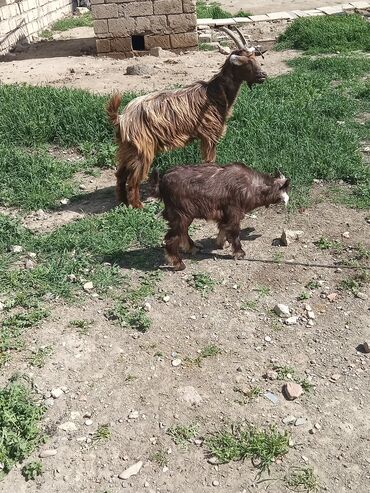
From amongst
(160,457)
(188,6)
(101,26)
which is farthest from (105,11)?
(160,457)

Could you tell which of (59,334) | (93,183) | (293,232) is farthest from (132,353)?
(93,183)

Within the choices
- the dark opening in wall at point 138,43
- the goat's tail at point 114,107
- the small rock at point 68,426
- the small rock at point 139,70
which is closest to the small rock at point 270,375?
the small rock at point 68,426

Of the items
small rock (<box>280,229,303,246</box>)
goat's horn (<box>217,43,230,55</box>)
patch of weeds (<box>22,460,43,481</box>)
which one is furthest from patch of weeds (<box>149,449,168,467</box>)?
goat's horn (<box>217,43,230,55</box>)

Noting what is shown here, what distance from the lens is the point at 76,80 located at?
11.0 m

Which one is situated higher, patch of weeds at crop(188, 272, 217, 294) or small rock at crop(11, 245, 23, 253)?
small rock at crop(11, 245, 23, 253)

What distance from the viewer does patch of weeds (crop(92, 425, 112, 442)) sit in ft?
11.6

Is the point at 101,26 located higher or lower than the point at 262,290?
higher

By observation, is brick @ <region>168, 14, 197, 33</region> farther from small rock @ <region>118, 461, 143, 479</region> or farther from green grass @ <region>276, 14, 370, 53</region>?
small rock @ <region>118, 461, 143, 479</region>

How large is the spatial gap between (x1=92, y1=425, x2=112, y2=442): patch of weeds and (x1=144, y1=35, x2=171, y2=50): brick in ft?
36.2

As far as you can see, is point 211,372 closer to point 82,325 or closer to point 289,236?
point 82,325

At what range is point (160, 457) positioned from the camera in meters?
3.38

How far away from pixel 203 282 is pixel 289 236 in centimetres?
113

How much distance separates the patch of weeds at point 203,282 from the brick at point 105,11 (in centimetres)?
951

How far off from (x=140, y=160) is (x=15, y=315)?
7.27 ft
